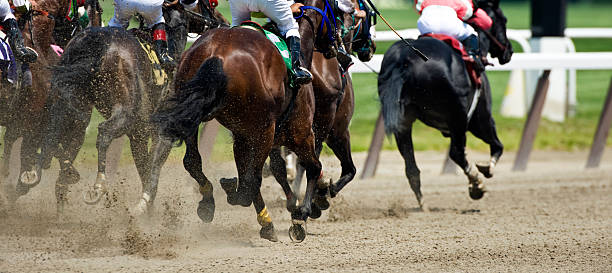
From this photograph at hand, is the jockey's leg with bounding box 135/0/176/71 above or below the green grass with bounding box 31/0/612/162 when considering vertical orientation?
above

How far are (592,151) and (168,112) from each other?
20.7ft

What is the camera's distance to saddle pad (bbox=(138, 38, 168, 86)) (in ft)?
19.8

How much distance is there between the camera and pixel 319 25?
5871 millimetres

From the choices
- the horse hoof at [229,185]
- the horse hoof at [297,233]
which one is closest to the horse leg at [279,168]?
the horse hoof at [297,233]

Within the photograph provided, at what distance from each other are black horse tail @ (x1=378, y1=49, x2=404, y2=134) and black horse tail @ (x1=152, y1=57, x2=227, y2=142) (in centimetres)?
252

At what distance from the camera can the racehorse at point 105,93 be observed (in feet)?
18.9

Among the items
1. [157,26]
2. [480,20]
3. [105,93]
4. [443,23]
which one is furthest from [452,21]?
[105,93]

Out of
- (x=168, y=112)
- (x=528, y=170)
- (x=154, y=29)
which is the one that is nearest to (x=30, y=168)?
(x=154, y=29)

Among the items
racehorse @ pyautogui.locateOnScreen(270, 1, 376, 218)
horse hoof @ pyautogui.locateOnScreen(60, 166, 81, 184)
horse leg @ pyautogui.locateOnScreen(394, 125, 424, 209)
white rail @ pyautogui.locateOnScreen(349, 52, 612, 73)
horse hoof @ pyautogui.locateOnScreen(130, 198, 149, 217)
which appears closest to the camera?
horse hoof @ pyautogui.locateOnScreen(130, 198, 149, 217)

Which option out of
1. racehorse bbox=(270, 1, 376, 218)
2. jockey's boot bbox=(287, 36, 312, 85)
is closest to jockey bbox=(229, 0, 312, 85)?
jockey's boot bbox=(287, 36, 312, 85)

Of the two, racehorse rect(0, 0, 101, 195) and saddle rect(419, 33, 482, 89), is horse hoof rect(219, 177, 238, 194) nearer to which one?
racehorse rect(0, 0, 101, 195)

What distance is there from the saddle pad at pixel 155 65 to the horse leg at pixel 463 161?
251 centimetres

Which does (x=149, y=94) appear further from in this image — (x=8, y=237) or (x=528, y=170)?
(x=528, y=170)

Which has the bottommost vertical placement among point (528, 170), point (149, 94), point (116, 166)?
point (528, 170)
